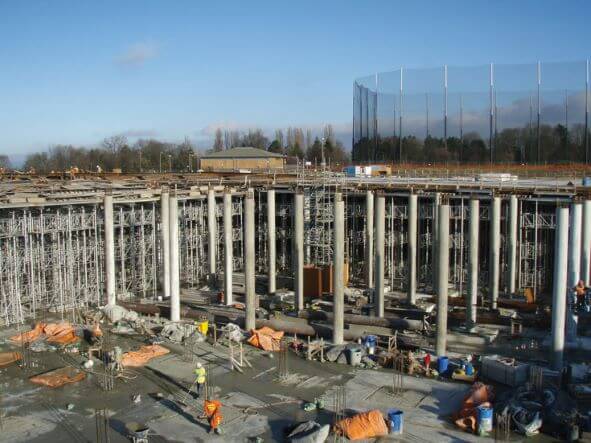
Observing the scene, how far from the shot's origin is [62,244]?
18500 mm

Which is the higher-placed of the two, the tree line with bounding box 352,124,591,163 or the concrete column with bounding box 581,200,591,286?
the tree line with bounding box 352,124,591,163

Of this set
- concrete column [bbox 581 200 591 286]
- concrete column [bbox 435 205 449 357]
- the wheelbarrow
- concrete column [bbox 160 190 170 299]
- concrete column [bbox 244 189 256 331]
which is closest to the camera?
the wheelbarrow

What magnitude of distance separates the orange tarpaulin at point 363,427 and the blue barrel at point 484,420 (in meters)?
1.61

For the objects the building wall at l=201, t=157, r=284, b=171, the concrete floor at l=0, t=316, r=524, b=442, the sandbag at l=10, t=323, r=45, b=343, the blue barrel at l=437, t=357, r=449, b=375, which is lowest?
the concrete floor at l=0, t=316, r=524, b=442

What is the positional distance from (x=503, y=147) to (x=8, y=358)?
25790mm

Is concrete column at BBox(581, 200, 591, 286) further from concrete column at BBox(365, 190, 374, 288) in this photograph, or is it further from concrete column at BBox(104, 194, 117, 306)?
concrete column at BBox(104, 194, 117, 306)

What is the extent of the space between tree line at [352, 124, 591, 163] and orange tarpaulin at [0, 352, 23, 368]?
81.1 ft

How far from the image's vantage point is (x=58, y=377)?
507 inches

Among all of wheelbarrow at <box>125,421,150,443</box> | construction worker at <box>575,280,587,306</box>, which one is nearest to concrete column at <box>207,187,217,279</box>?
wheelbarrow at <box>125,421,150,443</box>

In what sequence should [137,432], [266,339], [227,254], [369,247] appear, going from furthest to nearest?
[369,247] < [227,254] < [266,339] < [137,432]

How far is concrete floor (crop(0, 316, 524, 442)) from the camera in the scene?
10.5 metres

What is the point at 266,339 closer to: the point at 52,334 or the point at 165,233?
the point at 165,233

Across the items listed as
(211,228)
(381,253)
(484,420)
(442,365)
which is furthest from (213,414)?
(211,228)

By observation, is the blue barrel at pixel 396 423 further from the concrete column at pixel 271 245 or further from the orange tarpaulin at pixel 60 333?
the concrete column at pixel 271 245
